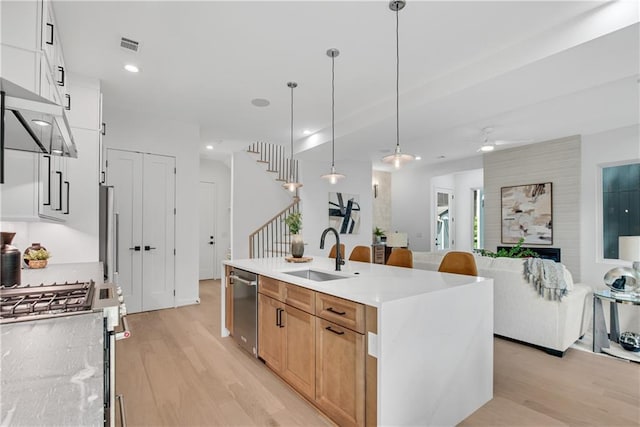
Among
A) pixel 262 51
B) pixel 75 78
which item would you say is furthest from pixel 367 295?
pixel 75 78

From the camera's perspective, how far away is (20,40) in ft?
4.93

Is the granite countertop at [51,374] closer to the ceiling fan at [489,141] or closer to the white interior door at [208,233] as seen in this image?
the ceiling fan at [489,141]

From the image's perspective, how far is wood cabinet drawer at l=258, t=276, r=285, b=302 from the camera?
2621mm

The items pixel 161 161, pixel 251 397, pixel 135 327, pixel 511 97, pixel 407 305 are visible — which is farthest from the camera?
pixel 161 161

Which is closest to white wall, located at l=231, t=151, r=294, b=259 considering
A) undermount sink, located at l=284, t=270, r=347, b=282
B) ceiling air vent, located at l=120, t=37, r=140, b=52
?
ceiling air vent, located at l=120, t=37, r=140, b=52

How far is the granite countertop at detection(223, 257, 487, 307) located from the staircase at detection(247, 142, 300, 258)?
11.7 feet

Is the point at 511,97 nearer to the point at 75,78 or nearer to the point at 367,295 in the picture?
the point at 367,295

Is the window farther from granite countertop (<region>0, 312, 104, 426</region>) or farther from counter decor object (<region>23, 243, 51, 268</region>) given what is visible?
counter decor object (<region>23, 243, 51, 268</region>)

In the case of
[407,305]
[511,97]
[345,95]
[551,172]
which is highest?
[345,95]

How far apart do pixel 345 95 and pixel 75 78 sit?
9.89ft

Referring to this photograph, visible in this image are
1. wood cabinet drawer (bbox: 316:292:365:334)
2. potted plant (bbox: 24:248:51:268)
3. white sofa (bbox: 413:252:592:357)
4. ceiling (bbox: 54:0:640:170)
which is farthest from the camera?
white sofa (bbox: 413:252:592:357)

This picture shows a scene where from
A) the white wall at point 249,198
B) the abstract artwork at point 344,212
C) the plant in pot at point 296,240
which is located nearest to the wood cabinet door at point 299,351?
the plant in pot at point 296,240

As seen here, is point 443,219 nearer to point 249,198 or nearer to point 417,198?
point 417,198

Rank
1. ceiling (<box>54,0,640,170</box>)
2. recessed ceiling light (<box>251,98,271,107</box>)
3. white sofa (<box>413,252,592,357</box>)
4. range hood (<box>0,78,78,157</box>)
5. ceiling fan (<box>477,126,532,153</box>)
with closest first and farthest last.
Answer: range hood (<box>0,78,78,157</box>)
ceiling (<box>54,0,640,170</box>)
white sofa (<box>413,252,592,357</box>)
recessed ceiling light (<box>251,98,271,107</box>)
ceiling fan (<box>477,126,532,153</box>)
